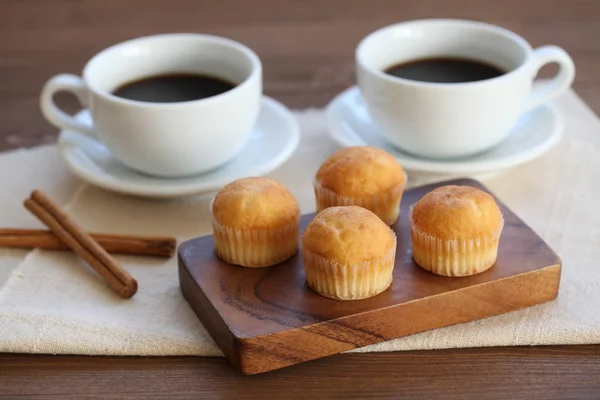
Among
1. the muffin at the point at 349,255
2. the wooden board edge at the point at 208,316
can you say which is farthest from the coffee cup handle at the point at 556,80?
the wooden board edge at the point at 208,316

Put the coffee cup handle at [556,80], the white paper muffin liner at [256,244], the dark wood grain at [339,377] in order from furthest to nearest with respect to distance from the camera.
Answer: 1. the coffee cup handle at [556,80]
2. the white paper muffin liner at [256,244]
3. the dark wood grain at [339,377]

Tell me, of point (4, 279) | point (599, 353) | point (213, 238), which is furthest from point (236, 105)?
point (599, 353)

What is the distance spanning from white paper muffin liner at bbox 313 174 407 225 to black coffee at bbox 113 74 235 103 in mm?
326

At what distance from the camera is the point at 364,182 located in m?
1.17

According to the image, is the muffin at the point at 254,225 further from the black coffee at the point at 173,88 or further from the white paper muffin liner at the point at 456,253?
the black coffee at the point at 173,88

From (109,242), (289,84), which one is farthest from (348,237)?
(289,84)

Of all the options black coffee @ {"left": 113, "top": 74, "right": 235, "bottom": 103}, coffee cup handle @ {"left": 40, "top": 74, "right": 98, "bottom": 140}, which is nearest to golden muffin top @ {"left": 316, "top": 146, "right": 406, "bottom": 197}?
black coffee @ {"left": 113, "top": 74, "right": 235, "bottom": 103}

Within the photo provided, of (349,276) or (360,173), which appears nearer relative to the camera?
(349,276)

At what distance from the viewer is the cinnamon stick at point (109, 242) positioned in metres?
1.25

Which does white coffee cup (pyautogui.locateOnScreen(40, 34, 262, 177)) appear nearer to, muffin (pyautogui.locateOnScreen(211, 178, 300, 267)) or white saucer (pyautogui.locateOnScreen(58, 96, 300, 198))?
white saucer (pyautogui.locateOnScreen(58, 96, 300, 198))

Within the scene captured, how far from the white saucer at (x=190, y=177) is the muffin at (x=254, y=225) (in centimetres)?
21

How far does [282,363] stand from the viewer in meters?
1.02

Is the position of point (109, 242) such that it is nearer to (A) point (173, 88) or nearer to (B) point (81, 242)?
(B) point (81, 242)

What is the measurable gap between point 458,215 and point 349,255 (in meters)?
0.14
